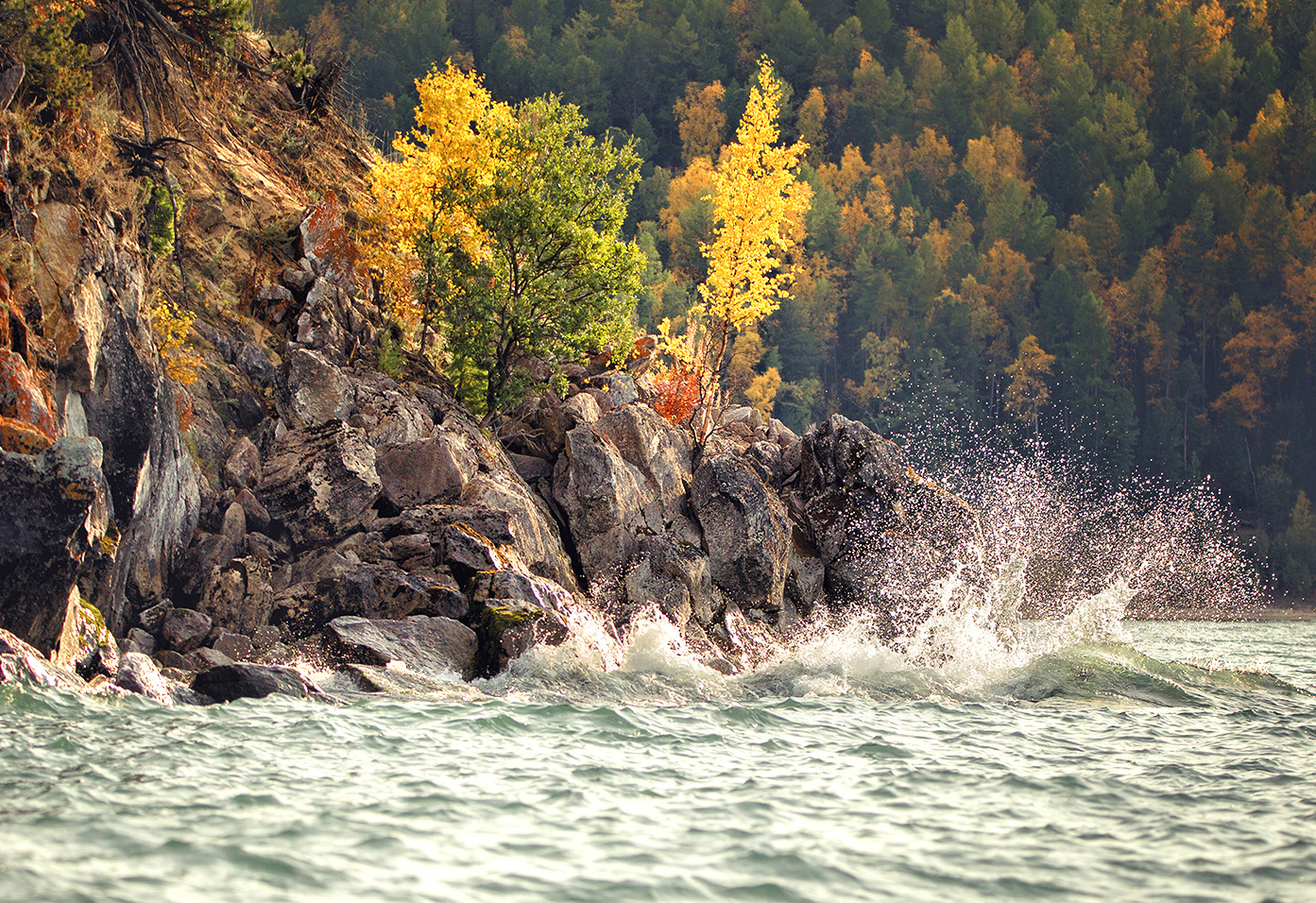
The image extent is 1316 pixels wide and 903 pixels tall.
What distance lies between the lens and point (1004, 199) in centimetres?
10650

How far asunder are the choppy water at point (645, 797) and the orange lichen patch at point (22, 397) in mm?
4226

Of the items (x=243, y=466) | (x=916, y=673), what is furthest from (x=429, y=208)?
(x=916, y=673)

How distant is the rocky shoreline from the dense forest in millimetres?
51498

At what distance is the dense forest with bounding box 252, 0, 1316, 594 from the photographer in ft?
287

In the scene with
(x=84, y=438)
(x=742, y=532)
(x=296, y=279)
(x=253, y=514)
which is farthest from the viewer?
(x=296, y=279)

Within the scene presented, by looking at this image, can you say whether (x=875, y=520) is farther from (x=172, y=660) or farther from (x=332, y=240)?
(x=172, y=660)

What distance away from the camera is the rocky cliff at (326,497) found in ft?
46.0

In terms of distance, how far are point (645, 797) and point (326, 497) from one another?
36.8 feet

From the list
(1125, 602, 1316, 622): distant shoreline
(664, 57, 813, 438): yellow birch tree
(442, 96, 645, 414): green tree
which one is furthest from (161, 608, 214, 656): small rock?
(1125, 602, 1316, 622): distant shoreline

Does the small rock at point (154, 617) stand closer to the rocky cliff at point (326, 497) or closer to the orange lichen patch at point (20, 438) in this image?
the rocky cliff at point (326, 497)

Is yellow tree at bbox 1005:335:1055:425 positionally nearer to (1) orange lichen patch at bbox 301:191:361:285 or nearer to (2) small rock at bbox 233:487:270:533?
(1) orange lichen patch at bbox 301:191:361:285

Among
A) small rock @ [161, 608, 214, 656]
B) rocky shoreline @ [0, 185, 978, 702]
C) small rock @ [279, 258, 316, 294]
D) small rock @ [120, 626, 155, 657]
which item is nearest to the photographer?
rocky shoreline @ [0, 185, 978, 702]

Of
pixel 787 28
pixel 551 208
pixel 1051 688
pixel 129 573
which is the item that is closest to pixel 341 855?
pixel 129 573

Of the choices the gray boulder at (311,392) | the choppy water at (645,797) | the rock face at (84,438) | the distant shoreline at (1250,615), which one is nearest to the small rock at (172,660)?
the rock face at (84,438)
